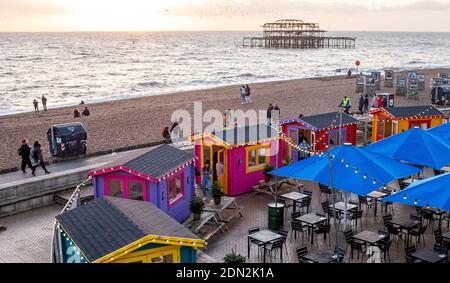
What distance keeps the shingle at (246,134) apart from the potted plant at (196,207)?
325cm

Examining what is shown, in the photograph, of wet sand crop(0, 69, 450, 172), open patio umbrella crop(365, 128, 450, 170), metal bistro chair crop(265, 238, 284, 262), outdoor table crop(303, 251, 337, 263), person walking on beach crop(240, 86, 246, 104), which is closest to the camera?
outdoor table crop(303, 251, 337, 263)

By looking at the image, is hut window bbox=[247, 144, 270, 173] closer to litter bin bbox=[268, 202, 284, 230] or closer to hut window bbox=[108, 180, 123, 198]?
litter bin bbox=[268, 202, 284, 230]

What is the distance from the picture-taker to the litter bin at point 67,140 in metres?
19.9

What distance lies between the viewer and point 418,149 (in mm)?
14445

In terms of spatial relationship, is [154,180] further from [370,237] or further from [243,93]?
[243,93]

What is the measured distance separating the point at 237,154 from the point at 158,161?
3.50m

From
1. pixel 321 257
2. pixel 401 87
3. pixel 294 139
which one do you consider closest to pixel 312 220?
pixel 321 257

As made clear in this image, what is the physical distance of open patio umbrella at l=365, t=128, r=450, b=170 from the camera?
14.1 m

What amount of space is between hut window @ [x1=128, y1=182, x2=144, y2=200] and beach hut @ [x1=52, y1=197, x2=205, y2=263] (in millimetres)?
2812

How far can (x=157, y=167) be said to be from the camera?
41.7ft

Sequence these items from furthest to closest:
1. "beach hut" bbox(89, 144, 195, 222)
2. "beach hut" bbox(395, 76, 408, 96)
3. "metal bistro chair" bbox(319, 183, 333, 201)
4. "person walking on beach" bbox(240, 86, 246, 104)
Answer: "beach hut" bbox(395, 76, 408, 96)
"person walking on beach" bbox(240, 86, 246, 104)
"metal bistro chair" bbox(319, 183, 333, 201)
"beach hut" bbox(89, 144, 195, 222)

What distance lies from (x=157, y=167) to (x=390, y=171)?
5.96 metres

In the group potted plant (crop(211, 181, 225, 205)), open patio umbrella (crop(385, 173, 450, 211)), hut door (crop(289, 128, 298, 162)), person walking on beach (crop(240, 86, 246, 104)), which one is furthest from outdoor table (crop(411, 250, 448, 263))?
person walking on beach (crop(240, 86, 246, 104))
